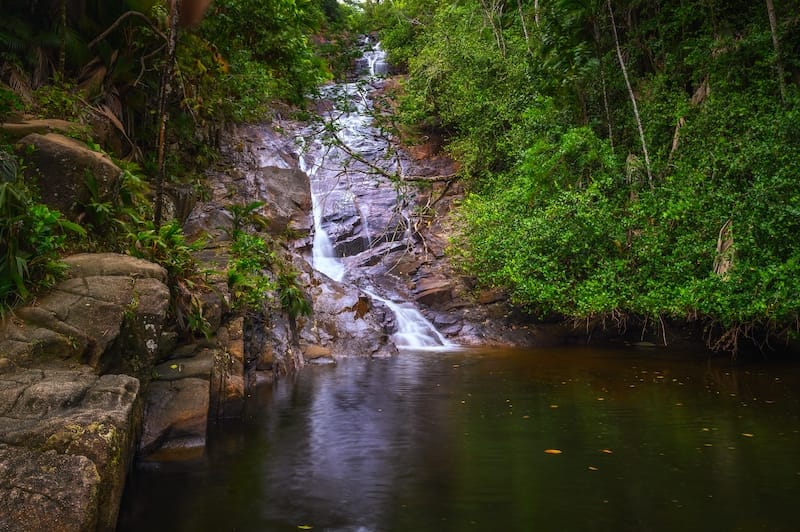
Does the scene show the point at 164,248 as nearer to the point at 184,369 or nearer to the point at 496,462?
the point at 184,369

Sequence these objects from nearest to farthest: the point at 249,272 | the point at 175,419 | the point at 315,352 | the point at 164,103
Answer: the point at 175,419 → the point at 164,103 → the point at 249,272 → the point at 315,352

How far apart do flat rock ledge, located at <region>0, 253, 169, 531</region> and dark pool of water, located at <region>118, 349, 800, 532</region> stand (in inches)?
34.0

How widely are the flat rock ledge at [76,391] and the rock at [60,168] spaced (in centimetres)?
88

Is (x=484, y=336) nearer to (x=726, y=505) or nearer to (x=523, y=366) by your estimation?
(x=523, y=366)

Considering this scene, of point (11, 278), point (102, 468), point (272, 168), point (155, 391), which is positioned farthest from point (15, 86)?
point (272, 168)

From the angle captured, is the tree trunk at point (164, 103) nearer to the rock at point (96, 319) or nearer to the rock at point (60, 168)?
the rock at point (60, 168)

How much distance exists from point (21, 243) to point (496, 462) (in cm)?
493

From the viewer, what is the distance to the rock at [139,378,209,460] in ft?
17.9

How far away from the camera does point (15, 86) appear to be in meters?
8.66

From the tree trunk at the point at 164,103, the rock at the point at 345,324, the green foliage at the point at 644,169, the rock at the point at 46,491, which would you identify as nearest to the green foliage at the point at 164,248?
the tree trunk at the point at 164,103

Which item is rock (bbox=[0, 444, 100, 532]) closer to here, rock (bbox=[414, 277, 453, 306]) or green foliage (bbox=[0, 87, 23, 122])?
green foliage (bbox=[0, 87, 23, 122])

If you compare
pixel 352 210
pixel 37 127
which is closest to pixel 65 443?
pixel 37 127

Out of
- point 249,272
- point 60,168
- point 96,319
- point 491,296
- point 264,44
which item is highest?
point 264,44

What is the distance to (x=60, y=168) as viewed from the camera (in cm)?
656
